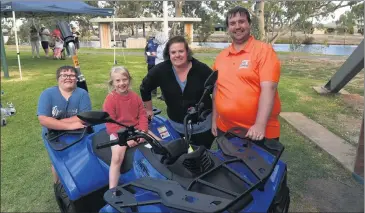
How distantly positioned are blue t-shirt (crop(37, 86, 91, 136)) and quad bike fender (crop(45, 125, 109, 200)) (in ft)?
1.21

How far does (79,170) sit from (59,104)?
684 millimetres

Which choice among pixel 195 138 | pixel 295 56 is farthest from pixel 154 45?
pixel 295 56

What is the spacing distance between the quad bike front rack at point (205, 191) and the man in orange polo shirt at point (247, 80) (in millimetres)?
366

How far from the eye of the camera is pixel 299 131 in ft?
17.4

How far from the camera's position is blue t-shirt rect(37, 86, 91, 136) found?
2.77m

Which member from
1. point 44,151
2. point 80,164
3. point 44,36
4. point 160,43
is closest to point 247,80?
point 80,164

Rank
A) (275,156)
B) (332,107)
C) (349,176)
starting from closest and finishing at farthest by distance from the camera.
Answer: (275,156)
(349,176)
(332,107)

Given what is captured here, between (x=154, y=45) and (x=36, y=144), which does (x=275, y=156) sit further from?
(x=154, y=45)

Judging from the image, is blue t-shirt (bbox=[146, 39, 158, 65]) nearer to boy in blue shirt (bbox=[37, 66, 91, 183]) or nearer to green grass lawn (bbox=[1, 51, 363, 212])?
green grass lawn (bbox=[1, 51, 363, 212])

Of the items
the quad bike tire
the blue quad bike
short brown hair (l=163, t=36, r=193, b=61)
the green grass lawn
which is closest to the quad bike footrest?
the blue quad bike

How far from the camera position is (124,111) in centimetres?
255

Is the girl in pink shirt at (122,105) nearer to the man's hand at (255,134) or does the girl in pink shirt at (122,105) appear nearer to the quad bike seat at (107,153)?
the quad bike seat at (107,153)

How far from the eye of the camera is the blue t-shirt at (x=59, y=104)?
9.09ft

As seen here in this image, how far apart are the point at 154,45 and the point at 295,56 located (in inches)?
487
